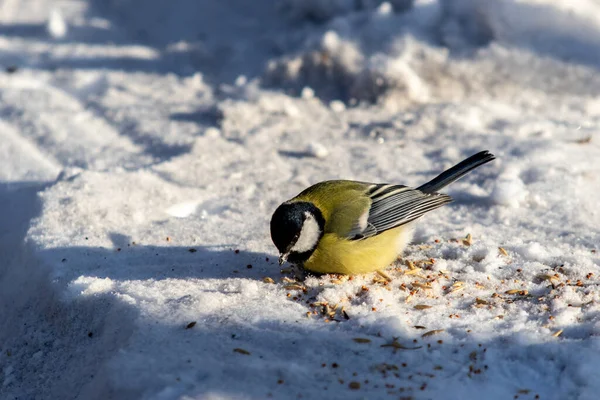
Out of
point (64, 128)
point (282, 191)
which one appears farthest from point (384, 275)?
point (64, 128)

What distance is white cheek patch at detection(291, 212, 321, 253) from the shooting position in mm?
3397

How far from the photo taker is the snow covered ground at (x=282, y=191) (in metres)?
2.85

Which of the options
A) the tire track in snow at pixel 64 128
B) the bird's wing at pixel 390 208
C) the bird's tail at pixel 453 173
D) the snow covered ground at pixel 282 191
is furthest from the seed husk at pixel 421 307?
the tire track in snow at pixel 64 128

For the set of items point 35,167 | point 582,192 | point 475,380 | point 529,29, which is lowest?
point 35,167

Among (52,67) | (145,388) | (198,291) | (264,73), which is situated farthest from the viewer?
(52,67)

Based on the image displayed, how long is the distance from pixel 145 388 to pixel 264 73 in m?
4.18

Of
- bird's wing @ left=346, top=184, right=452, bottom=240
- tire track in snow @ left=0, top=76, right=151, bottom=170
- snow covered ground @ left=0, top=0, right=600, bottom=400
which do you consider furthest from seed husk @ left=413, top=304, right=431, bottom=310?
tire track in snow @ left=0, top=76, right=151, bottom=170

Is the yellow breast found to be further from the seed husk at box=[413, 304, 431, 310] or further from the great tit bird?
the seed husk at box=[413, 304, 431, 310]

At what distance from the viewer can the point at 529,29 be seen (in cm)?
597

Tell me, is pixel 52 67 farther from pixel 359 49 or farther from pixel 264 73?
pixel 359 49

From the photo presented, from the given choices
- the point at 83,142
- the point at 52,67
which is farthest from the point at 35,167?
the point at 52,67

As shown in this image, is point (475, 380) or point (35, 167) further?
point (35, 167)

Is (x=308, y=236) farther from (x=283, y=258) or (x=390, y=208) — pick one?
(x=390, y=208)

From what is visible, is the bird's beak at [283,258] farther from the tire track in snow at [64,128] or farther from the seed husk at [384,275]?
the tire track in snow at [64,128]
